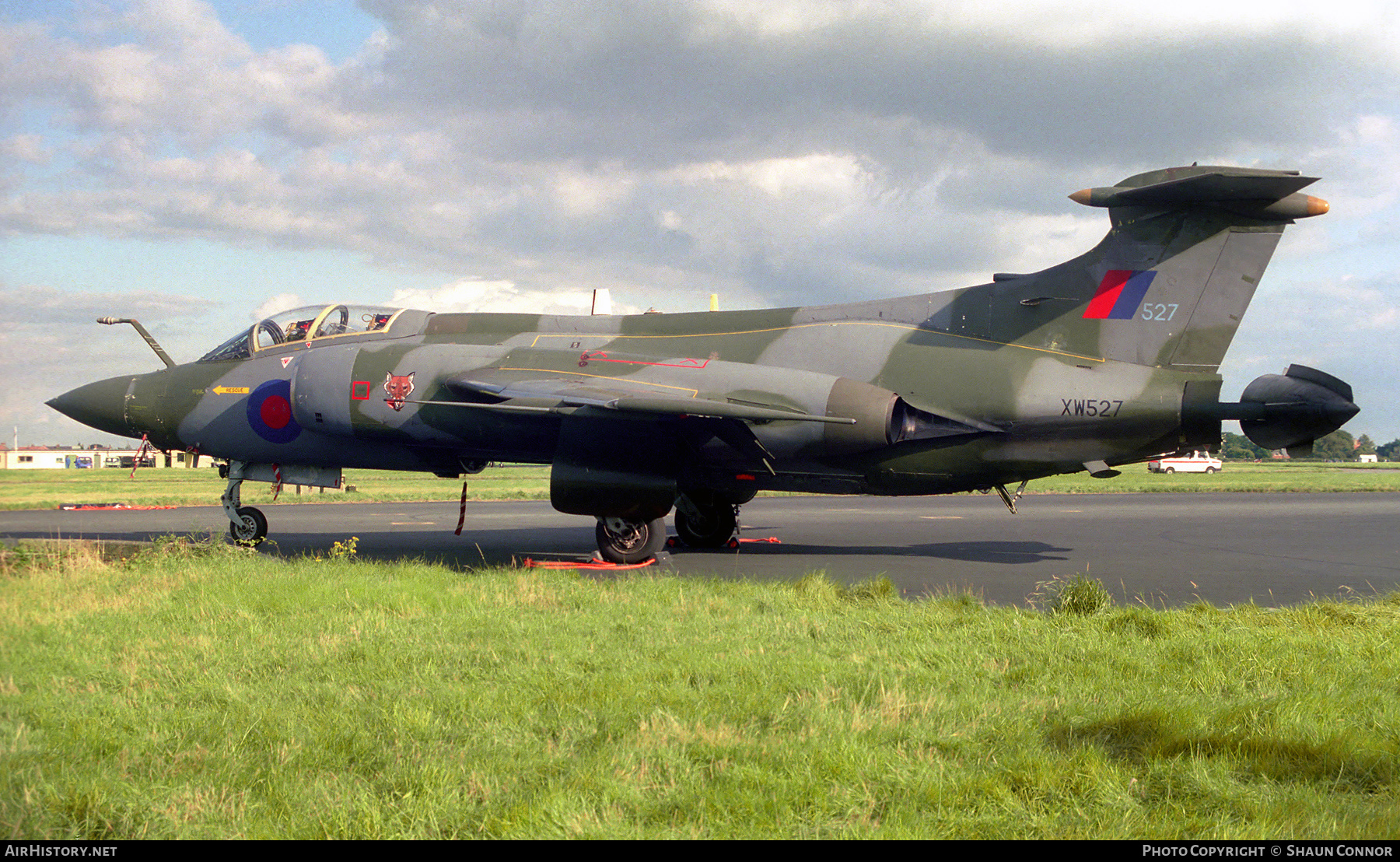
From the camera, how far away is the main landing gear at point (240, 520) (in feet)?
45.8

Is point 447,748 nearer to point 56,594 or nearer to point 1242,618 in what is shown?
point 56,594

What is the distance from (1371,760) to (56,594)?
914 centimetres

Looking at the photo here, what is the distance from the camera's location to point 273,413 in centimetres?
1399

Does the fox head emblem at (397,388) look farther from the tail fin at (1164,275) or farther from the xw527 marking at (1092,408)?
the xw527 marking at (1092,408)

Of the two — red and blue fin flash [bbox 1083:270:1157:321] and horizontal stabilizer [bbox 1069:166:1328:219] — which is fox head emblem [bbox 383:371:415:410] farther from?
red and blue fin flash [bbox 1083:270:1157:321]

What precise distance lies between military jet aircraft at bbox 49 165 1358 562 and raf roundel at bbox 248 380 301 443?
0.03 m

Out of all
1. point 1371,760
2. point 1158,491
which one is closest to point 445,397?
point 1371,760

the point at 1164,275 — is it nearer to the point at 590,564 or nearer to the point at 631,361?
the point at 631,361

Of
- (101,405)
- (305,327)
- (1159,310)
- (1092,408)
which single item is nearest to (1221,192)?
(1159,310)

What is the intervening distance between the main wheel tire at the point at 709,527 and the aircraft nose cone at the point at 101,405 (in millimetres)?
9242

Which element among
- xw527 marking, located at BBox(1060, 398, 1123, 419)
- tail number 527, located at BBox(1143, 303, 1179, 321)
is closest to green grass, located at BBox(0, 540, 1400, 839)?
xw527 marking, located at BBox(1060, 398, 1123, 419)

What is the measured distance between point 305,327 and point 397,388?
267cm

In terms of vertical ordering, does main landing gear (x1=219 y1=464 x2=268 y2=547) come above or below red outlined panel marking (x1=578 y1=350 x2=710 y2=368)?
below

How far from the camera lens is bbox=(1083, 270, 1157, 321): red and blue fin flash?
41.6 feet
